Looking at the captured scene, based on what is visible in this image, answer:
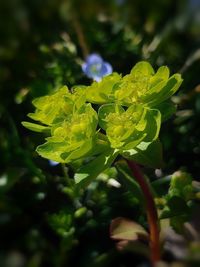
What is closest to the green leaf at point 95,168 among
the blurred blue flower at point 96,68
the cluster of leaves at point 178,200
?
the cluster of leaves at point 178,200

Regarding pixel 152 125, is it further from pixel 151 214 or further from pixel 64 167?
pixel 64 167

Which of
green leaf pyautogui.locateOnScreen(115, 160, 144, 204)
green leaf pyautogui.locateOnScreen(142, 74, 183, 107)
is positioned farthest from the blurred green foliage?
green leaf pyautogui.locateOnScreen(142, 74, 183, 107)

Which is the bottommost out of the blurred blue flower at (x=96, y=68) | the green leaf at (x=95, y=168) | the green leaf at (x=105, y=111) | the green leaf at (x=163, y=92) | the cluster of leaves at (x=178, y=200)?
the cluster of leaves at (x=178, y=200)

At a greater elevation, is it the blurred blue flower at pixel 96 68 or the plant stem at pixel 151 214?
the blurred blue flower at pixel 96 68

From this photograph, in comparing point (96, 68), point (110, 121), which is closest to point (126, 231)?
point (110, 121)

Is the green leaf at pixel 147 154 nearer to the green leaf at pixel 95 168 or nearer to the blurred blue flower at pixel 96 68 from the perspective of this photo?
the green leaf at pixel 95 168
